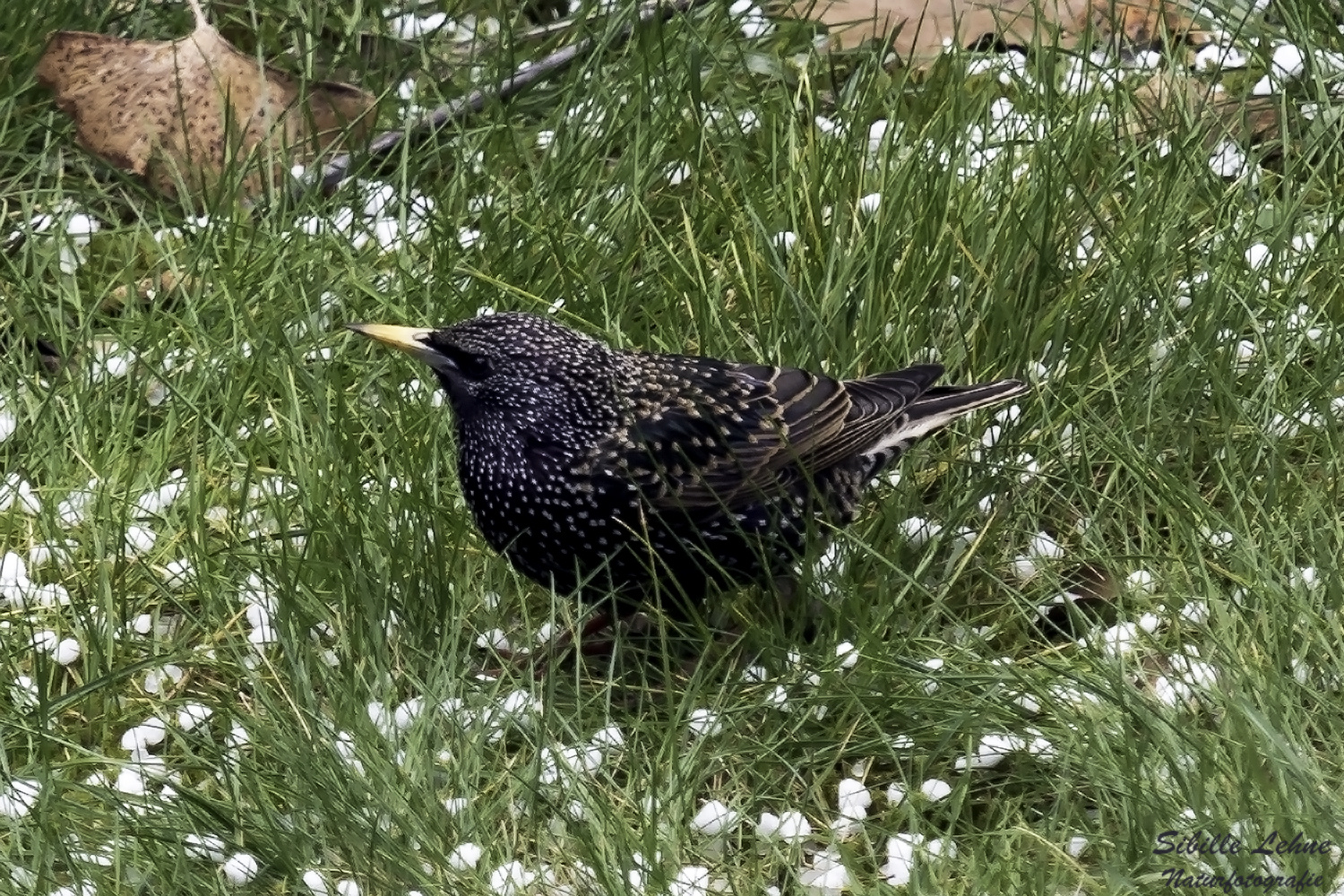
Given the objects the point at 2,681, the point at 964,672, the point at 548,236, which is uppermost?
the point at 548,236

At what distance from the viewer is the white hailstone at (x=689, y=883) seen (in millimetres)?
3475

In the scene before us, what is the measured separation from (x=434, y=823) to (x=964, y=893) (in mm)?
1010

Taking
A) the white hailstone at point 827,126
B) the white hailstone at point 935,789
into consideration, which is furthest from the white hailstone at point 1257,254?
the white hailstone at point 935,789

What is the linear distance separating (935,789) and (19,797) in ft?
6.08

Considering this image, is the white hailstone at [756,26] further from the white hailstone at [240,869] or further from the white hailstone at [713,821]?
the white hailstone at [240,869]

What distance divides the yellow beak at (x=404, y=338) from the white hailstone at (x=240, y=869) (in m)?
1.25

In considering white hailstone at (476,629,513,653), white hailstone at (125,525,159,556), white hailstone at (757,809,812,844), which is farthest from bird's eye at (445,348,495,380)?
white hailstone at (757,809,812,844)

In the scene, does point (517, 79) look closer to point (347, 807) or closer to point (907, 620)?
point (907, 620)

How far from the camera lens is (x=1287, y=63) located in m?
5.75

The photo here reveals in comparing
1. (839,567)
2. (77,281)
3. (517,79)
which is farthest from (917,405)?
(77,281)

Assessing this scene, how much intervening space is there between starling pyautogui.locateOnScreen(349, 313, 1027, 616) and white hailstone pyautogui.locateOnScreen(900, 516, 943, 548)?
17 cm

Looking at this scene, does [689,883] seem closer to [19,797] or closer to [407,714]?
[407,714]

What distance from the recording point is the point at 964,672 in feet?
12.6

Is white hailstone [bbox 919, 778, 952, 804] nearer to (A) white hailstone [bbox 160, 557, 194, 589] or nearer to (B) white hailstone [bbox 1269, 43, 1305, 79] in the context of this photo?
(A) white hailstone [bbox 160, 557, 194, 589]
